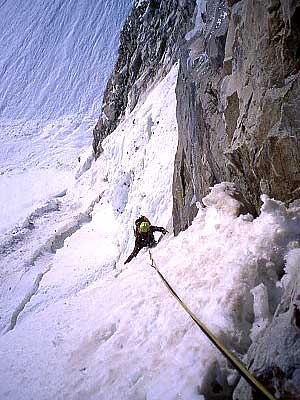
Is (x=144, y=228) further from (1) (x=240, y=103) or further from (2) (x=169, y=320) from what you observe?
(2) (x=169, y=320)

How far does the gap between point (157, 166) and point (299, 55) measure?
859cm

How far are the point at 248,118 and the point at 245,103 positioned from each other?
0.29 metres

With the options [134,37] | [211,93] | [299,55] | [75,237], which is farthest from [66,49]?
[299,55]

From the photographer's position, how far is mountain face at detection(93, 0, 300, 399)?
3.24 m

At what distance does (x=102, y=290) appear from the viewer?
279 inches

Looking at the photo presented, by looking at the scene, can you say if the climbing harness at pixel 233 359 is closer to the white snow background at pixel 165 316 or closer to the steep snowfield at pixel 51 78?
the white snow background at pixel 165 316

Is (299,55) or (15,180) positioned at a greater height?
(299,55)

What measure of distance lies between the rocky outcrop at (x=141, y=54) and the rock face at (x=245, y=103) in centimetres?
940

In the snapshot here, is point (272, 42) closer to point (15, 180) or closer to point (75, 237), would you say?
point (75, 237)

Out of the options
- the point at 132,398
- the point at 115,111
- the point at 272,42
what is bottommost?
the point at 132,398

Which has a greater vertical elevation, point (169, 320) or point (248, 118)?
point (248, 118)

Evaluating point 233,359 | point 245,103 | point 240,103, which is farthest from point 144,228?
point 233,359

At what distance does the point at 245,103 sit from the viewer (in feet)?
19.5

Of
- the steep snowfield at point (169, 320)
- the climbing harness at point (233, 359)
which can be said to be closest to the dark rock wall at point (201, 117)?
the steep snowfield at point (169, 320)
